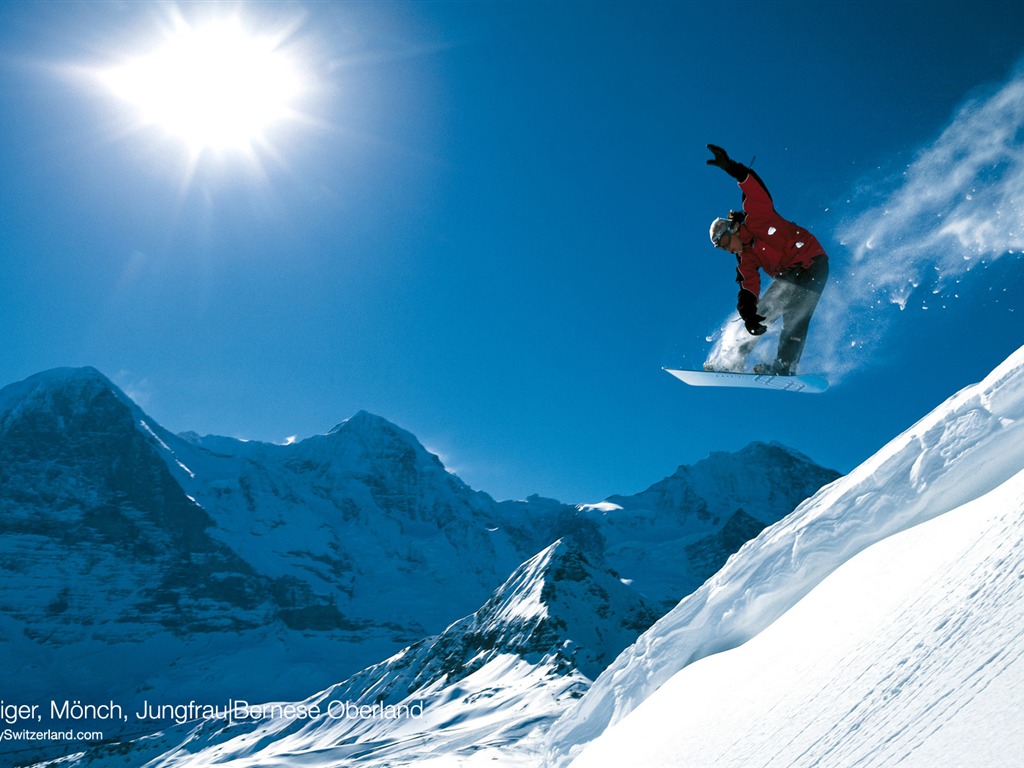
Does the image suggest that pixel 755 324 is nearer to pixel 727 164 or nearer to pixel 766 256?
pixel 766 256

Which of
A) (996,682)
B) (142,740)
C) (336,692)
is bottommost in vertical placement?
(996,682)

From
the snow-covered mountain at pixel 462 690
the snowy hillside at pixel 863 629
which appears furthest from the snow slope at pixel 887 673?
the snow-covered mountain at pixel 462 690

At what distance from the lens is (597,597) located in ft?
384

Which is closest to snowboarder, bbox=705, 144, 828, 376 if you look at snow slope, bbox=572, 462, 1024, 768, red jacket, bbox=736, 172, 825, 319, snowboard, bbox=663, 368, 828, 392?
red jacket, bbox=736, 172, 825, 319

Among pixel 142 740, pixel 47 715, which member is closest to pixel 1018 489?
pixel 142 740

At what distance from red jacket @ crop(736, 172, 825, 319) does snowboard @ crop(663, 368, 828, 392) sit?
2.85 m

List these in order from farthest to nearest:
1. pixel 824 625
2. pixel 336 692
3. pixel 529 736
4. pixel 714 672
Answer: pixel 336 692, pixel 529 736, pixel 714 672, pixel 824 625

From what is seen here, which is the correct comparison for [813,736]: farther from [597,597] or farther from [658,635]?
[597,597]

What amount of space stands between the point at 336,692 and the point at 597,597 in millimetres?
53463

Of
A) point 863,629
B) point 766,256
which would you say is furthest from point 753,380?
point 863,629

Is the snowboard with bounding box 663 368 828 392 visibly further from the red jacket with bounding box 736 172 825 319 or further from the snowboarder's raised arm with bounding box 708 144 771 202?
the snowboarder's raised arm with bounding box 708 144 771 202

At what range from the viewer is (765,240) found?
10.6 metres

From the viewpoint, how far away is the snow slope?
219cm

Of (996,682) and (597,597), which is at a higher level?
(597,597)
